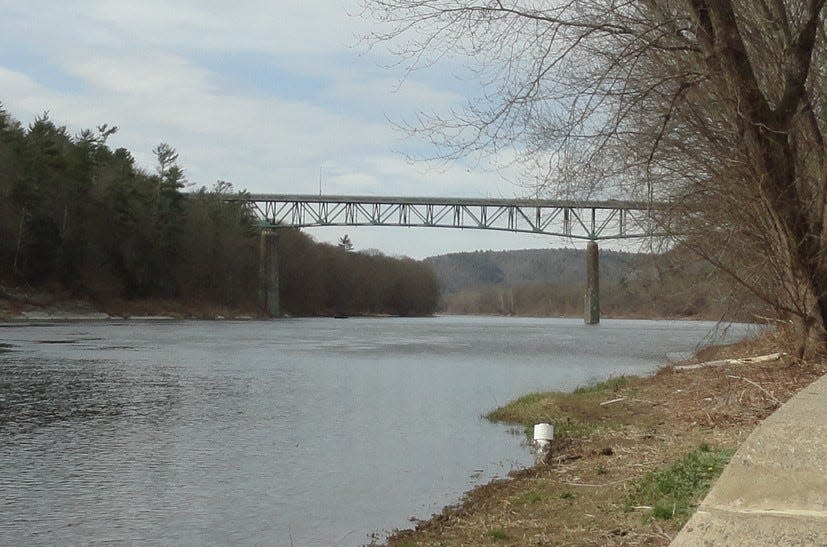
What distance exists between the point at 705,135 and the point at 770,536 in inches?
402

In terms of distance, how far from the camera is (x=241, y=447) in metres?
13.4

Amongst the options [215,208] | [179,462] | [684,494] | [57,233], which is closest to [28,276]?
[57,233]

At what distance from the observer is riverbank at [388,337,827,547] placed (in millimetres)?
6938

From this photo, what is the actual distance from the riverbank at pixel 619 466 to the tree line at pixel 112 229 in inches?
2290

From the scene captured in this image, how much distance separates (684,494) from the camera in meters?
6.87

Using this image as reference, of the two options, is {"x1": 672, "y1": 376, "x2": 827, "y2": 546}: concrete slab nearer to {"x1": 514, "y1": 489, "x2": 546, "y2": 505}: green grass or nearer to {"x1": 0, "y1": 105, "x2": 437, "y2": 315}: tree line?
{"x1": 514, "y1": 489, "x2": 546, "y2": 505}: green grass

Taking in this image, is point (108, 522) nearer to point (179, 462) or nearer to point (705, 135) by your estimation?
point (179, 462)

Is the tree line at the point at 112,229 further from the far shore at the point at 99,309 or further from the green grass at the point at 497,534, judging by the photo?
the green grass at the point at 497,534

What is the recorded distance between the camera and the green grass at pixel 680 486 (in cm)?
646

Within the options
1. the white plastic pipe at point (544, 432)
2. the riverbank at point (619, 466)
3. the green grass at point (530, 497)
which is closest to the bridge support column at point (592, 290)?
the riverbank at point (619, 466)

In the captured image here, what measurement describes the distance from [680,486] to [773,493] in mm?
3832

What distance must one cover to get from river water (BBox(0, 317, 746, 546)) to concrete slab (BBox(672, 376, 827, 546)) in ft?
17.1

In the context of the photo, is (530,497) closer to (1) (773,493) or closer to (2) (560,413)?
(1) (773,493)

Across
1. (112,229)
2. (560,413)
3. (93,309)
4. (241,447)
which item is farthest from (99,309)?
(241,447)
